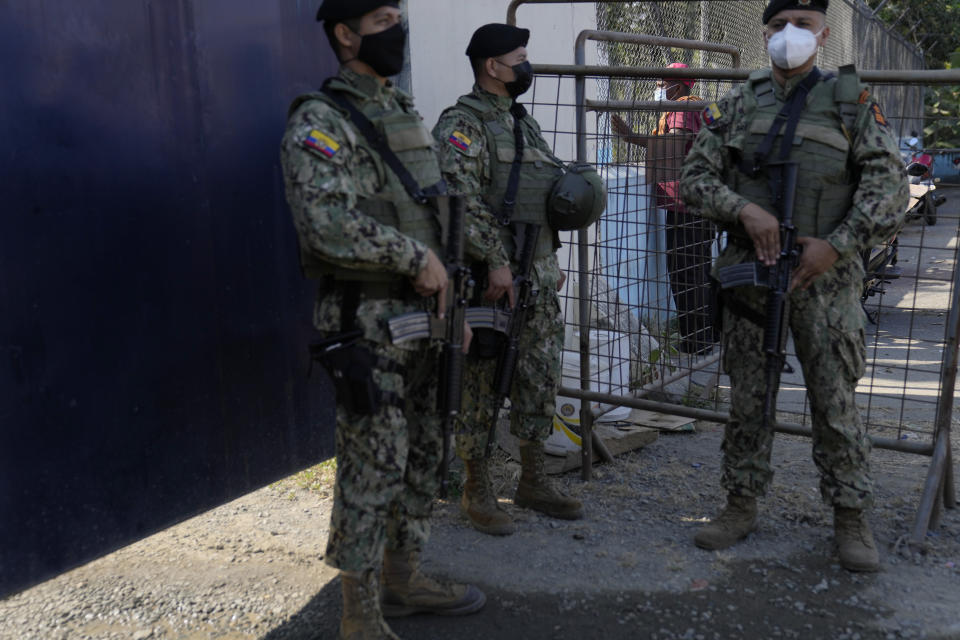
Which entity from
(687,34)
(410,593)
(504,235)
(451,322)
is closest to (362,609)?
(410,593)

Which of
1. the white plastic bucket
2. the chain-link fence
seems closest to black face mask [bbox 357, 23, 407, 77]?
the white plastic bucket

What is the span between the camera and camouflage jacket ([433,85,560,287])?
3064 millimetres

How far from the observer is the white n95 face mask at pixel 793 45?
2.93 m

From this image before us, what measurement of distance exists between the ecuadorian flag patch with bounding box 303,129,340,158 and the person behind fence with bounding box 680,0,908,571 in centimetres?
142

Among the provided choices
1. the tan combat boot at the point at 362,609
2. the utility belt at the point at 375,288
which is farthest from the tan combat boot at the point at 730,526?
the utility belt at the point at 375,288

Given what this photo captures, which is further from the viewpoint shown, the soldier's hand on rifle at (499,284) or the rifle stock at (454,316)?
the soldier's hand on rifle at (499,284)

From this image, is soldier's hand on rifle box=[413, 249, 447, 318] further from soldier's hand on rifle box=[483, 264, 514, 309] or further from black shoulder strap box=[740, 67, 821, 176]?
black shoulder strap box=[740, 67, 821, 176]

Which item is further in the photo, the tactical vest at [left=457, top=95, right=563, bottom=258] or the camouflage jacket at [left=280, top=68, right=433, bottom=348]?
the tactical vest at [left=457, top=95, right=563, bottom=258]

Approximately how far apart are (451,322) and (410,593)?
0.90 meters

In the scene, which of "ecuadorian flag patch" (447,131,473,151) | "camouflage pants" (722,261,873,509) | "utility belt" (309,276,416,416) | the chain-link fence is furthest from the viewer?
the chain-link fence

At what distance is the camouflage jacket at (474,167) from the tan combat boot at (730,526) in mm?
1270

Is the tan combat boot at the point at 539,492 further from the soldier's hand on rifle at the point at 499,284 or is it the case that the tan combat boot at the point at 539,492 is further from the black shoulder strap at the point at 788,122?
the black shoulder strap at the point at 788,122

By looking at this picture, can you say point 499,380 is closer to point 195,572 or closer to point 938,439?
point 195,572

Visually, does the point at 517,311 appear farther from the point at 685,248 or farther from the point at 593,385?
the point at 685,248
